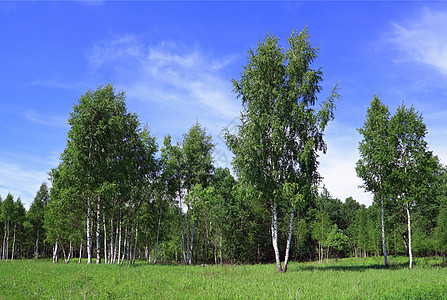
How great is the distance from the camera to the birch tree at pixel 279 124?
73.9 ft

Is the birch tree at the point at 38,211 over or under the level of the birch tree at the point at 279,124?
under

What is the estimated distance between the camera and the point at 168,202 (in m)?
37.9

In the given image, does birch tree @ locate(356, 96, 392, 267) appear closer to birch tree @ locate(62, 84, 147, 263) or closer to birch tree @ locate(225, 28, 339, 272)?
birch tree @ locate(225, 28, 339, 272)

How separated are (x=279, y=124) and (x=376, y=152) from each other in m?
14.0

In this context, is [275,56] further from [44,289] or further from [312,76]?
[44,289]

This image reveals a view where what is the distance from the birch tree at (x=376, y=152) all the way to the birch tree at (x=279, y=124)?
10037 mm

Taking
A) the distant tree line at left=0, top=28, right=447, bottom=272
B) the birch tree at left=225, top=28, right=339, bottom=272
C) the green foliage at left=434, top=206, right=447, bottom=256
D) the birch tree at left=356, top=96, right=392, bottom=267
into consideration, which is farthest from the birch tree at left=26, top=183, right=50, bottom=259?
the green foliage at left=434, top=206, right=447, bottom=256

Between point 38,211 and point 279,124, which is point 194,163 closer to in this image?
point 279,124

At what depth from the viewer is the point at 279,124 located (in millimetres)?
22578

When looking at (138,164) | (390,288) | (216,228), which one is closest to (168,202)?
(138,164)

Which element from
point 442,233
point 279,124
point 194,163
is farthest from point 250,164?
point 442,233

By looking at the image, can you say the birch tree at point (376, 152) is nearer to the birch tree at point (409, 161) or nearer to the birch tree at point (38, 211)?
the birch tree at point (409, 161)

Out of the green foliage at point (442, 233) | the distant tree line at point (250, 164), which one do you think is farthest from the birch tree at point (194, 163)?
the green foliage at point (442, 233)

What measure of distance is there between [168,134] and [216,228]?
1986 cm
